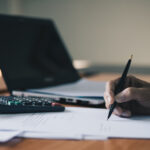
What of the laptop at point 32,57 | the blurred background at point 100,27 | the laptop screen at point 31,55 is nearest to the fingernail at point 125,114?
the laptop at point 32,57

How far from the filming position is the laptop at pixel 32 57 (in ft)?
2.91

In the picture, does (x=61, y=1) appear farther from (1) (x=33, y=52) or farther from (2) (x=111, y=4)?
(1) (x=33, y=52)

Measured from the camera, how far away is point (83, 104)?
74cm

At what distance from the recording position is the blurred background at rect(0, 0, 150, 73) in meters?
1.58

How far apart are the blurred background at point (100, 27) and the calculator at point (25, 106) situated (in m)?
1.04

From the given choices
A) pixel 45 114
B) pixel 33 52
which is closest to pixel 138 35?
pixel 33 52

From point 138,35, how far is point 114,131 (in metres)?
1.20

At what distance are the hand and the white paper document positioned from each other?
0.03 meters

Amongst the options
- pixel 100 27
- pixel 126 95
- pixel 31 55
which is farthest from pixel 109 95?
pixel 100 27

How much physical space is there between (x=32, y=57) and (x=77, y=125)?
55cm

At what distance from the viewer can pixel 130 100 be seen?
0.66 m

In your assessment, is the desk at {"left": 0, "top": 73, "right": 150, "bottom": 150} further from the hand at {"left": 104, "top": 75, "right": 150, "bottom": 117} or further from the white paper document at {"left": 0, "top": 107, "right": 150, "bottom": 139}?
the hand at {"left": 104, "top": 75, "right": 150, "bottom": 117}

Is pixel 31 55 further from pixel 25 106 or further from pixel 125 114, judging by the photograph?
pixel 125 114

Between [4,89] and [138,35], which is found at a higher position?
[138,35]
